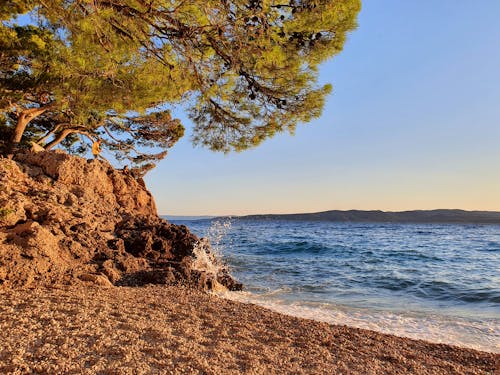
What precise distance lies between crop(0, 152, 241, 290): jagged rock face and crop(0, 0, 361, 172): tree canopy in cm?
167

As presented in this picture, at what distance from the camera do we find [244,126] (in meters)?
6.85

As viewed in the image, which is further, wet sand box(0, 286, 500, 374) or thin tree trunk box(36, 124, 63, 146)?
thin tree trunk box(36, 124, 63, 146)

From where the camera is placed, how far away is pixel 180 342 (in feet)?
10.1

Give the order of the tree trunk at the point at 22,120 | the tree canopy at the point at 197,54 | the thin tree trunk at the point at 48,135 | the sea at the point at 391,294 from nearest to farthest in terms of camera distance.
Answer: the tree canopy at the point at 197,54 → the sea at the point at 391,294 → the tree trunk at the point at 22,120 → the thin tree trunk at the point at 48,135

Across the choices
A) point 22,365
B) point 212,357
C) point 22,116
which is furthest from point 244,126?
point 22,116

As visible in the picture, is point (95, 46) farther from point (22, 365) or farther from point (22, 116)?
point (22, 116)

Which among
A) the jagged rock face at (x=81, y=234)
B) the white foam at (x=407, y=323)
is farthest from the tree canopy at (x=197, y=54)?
the white foam at (x=407, y=323)

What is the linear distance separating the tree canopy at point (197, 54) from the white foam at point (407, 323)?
3.00m

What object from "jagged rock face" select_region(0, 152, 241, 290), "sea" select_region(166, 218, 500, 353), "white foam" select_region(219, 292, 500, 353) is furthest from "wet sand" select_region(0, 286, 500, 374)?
"sea" select_region(166, 218, 500, 353)

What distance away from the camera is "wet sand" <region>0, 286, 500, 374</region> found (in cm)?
261

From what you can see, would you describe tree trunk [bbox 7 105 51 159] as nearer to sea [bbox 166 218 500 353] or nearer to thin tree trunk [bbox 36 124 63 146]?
thin tree trunk [bbox 36 124 63 146]

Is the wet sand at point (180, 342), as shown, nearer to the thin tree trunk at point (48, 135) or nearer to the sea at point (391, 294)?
the sea at point (391, 294)

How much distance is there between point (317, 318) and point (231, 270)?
5.75m

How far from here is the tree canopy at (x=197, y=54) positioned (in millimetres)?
4457
